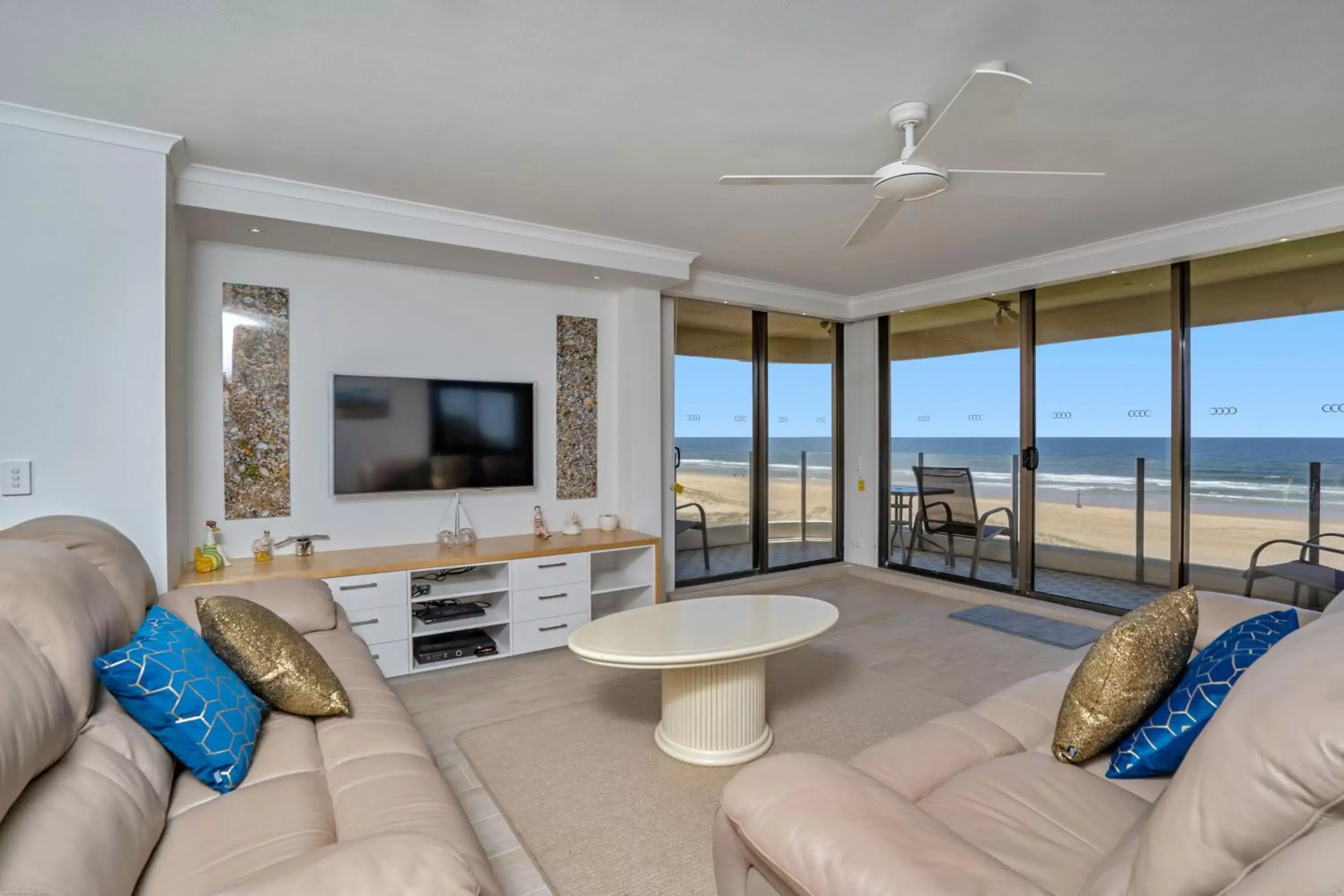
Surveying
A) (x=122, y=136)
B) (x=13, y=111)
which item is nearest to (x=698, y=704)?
(x=122, y=136)

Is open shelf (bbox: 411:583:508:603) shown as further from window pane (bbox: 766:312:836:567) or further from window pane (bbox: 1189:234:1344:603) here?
window pane (bbox: 1189:234:1344:603)

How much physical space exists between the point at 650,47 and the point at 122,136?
2168 millimetres

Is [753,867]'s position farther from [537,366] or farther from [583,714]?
[537,366]

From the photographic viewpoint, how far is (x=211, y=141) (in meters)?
2.66

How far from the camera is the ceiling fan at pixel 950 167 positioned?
190cm

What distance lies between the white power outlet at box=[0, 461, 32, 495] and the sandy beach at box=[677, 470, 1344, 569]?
3.62 meters

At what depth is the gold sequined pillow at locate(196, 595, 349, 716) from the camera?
190cm

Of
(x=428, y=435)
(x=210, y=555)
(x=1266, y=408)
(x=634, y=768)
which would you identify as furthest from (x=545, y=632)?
(x=1266, y=408)

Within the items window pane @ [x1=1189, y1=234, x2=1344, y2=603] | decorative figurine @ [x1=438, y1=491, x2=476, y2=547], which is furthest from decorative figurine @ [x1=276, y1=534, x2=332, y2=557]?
window pane @ [x1=1189, y1=234, x2=1344, y2=603]

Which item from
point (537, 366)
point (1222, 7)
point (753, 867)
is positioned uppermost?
point (1222, 7)

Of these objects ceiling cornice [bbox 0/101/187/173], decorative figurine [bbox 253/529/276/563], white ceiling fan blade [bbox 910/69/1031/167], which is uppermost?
ceiling cornice [bbox 0/101/187/173]

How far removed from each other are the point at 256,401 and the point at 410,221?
1291mm

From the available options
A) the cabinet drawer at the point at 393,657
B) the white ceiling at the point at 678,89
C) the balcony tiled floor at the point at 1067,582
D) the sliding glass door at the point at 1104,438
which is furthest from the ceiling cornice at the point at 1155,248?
the cabinet drawer at the point at 393,657

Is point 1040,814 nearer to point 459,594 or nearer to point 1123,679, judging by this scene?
point 1123,679
